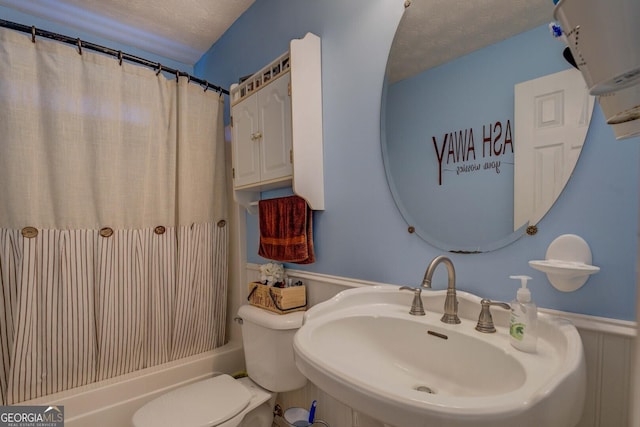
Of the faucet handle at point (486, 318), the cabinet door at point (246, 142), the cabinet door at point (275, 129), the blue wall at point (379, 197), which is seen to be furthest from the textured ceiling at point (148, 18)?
the faucet handle at point (486, 318)

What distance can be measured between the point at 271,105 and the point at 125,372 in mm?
1587

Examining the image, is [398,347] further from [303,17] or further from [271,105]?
[303,17]

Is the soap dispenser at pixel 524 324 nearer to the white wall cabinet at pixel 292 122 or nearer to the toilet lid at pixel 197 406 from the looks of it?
the white wall cabinet at pixel 292 122

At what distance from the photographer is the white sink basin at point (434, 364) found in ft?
1.55

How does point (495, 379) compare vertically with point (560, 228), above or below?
below

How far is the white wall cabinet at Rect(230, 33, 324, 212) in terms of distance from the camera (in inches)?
48.3

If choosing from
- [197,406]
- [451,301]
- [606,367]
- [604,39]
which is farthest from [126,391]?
[604,39]

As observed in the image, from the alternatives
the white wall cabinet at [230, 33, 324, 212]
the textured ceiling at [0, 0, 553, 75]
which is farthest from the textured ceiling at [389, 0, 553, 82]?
the white wall cabinet at [230, 33, 324, 212]

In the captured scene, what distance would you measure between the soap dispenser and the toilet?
31.5 inches

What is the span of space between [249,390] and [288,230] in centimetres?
73

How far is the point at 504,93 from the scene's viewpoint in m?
0.82

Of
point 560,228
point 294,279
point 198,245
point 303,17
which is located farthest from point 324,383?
point 303,17

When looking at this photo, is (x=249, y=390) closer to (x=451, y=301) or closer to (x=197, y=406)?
(x=197, y=406)

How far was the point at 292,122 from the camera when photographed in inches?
48.1
